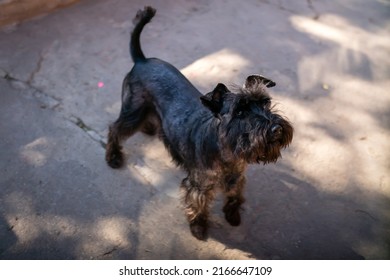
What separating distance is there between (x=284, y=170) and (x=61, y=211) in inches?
97.5

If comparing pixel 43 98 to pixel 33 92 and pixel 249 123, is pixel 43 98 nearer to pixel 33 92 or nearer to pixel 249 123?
pixel 33 92

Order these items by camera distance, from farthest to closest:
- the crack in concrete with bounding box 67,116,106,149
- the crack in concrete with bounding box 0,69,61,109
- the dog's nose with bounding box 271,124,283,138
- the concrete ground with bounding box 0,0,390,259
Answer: the crack in concrete with bounding box 0,69,61,109, the crack in concrete with bounding box 67,116,106,149, the concrete ground with bounding box 0,0,390,259, the dog's nose with bounding box 271,124,283,138

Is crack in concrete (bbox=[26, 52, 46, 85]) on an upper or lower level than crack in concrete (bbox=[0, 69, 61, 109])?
upper

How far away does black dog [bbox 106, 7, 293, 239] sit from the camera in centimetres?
249

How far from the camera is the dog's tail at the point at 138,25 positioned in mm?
3293

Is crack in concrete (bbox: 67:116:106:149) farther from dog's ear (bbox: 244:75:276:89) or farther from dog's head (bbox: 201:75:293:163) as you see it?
dog's ear (bbox: 244:75:276:89)

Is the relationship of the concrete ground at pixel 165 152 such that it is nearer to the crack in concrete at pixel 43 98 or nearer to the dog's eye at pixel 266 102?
the crack in concrete at pixel 43 98

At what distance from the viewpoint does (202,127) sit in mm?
2889

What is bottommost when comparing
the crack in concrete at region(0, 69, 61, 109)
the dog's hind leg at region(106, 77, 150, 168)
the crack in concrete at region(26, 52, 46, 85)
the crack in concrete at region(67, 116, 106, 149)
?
the crack in concrete at region(67, 116, 106, 149)

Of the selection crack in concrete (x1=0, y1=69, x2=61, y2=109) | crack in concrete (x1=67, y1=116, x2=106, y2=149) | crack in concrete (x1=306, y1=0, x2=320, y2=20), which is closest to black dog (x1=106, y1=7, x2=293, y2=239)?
crack in concrete (x1=67, y1=116, x2=106, y2=149)

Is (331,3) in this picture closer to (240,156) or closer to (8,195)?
(240,156)

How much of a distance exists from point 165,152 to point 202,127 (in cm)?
128

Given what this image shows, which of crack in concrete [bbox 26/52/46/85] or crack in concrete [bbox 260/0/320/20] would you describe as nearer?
crack in concrete [bbox 26/52/46/85]

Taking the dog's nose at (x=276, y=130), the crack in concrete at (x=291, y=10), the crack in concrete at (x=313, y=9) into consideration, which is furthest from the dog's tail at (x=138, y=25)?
the crack in concrete at (x=313, y=9)
